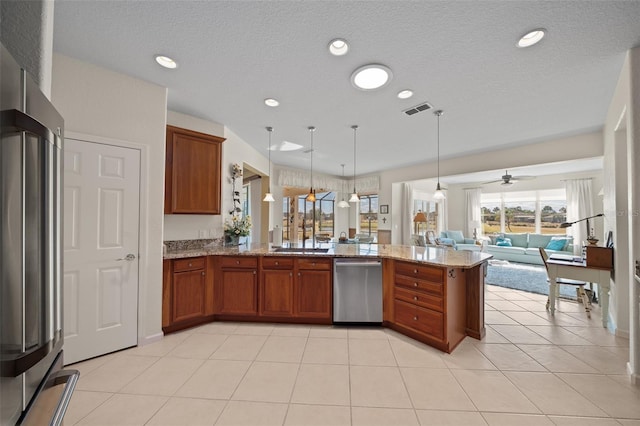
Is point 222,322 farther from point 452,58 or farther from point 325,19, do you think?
point 452,58

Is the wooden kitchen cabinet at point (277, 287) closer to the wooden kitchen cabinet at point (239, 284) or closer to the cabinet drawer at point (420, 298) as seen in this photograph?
Result: the wooden kitchen cabinet at point (239, 284)

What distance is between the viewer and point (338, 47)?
194 cm

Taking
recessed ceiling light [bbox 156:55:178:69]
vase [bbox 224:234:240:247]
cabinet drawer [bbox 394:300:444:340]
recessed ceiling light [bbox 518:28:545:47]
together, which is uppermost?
recessed ceiling light [bbox 156:55:178:69]

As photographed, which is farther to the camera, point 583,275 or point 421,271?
point 583,275

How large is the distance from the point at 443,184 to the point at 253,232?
23.2 feet

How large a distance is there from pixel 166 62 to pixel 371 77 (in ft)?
6.01

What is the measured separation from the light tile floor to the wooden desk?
0.39 m

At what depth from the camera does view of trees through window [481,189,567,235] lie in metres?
7.66

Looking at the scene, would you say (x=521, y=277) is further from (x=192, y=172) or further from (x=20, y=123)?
(x=20, y=123)

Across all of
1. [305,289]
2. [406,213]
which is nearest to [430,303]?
[305,289]

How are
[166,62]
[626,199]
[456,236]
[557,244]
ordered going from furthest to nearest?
[456,236]
[557,244]
[626,199]
[166,62]

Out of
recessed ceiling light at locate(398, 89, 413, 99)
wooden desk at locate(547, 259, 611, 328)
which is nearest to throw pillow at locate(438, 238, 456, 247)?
wooden desk at locate(547, 259, 611, 328)

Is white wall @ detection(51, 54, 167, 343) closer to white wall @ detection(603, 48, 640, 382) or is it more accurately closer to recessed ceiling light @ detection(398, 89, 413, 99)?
recessed ceiling light @ detection(398, 89, 413, 99)

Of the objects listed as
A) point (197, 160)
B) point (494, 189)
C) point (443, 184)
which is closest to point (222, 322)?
point (197, 160)
